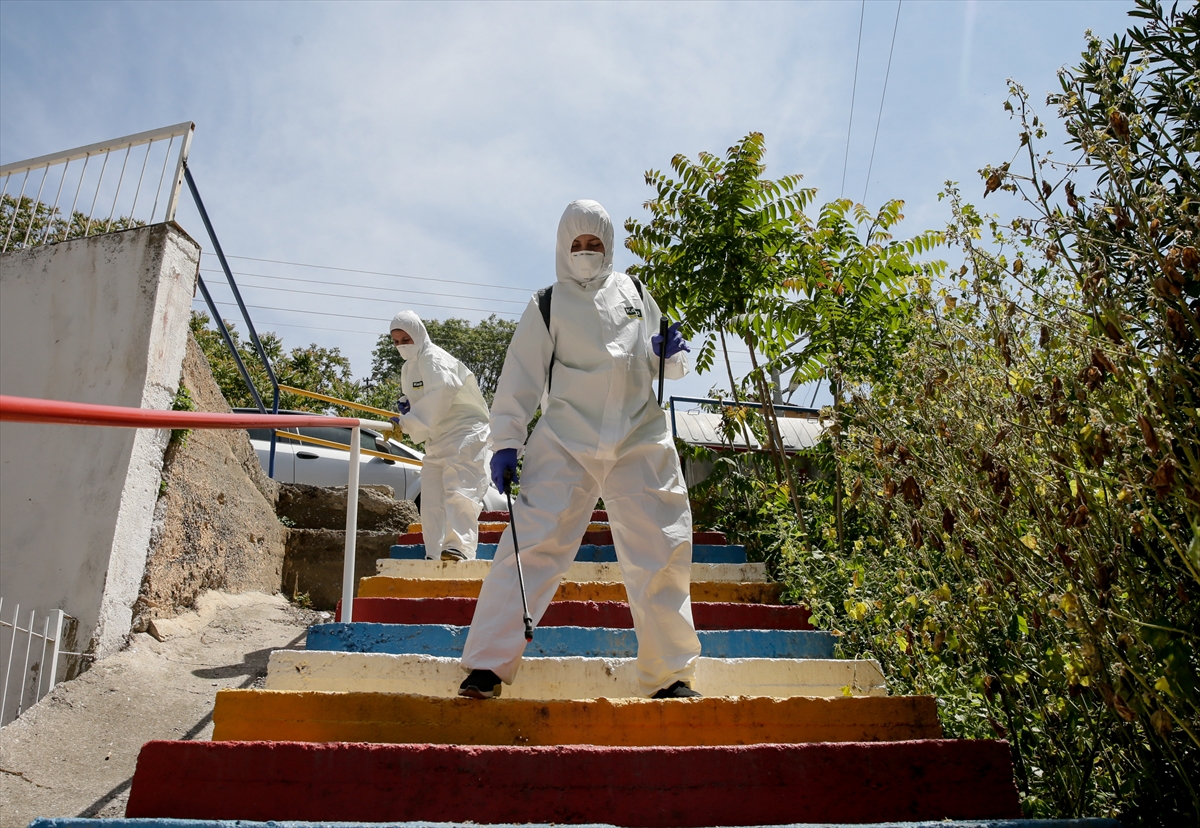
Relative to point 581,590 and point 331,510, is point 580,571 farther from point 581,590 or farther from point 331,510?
point 331,510

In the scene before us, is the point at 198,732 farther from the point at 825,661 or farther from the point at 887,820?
the point at 887,820

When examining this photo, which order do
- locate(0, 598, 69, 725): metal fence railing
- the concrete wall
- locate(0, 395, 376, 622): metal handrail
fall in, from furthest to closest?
the concrete wall → locate(0, 598, 69, 725): metal fence railing → locate(0, 395, 376, 622): metal handrail

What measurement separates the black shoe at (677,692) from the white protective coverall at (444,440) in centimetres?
302

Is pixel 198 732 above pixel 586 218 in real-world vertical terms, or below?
below

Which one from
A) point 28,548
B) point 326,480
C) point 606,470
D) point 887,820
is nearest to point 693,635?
point 606,470

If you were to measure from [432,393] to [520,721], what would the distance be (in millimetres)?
3694

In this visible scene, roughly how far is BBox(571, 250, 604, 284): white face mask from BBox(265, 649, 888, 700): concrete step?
148 centimetres

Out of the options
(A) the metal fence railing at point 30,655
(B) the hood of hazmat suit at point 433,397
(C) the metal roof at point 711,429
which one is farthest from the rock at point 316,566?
(C) the metal roof at point 711,429

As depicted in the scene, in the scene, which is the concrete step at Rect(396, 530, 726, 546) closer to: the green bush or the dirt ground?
the dirt ground

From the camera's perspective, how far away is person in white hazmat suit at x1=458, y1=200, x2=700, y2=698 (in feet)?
10.0

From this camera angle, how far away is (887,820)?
236cm

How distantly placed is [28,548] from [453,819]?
3329 millimetres

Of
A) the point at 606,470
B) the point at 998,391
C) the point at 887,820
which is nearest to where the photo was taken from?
the point at 887,820

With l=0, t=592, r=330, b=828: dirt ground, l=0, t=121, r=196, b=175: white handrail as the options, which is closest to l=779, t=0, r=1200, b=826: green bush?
l=0, t=592, r=330, b=828: dirt ground
